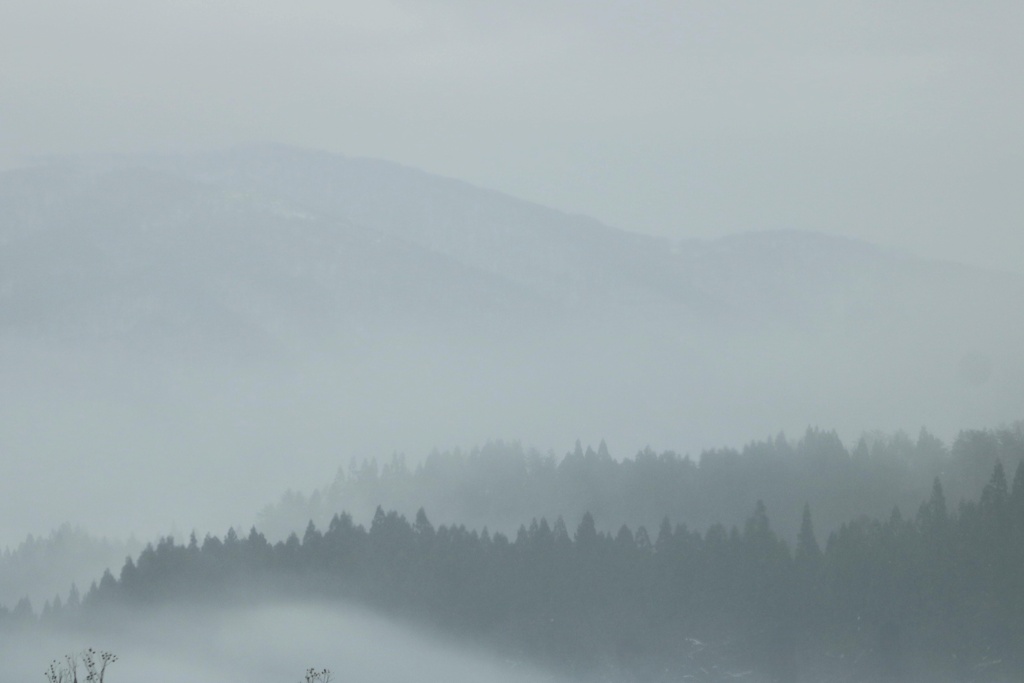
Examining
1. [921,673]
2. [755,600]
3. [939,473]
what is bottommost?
[921,673]

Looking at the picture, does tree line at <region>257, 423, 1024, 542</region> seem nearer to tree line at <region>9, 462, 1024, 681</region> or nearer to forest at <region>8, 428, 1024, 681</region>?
forest at <region>8, 428, 1024, 681</region>

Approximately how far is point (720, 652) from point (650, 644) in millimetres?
6728

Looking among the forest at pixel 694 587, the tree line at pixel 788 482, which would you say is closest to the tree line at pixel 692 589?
the forest at pixel 694 587

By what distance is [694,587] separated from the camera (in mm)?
150000

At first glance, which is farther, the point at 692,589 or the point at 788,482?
the point at 788,482

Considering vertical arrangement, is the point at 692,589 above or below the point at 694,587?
below

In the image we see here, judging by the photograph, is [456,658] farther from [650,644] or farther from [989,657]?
[989,657]

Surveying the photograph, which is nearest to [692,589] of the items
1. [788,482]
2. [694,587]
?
[694,587]

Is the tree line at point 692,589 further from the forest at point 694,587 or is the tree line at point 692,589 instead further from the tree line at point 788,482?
the tree line at point 788,482

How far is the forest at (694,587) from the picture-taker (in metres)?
136

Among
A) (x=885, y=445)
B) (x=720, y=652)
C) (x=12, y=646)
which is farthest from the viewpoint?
(x=885, y=445)

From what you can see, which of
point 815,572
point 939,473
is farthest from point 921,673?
point 939,473

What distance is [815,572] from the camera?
14488 centimetres

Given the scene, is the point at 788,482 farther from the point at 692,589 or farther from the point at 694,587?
the point at 692,589
